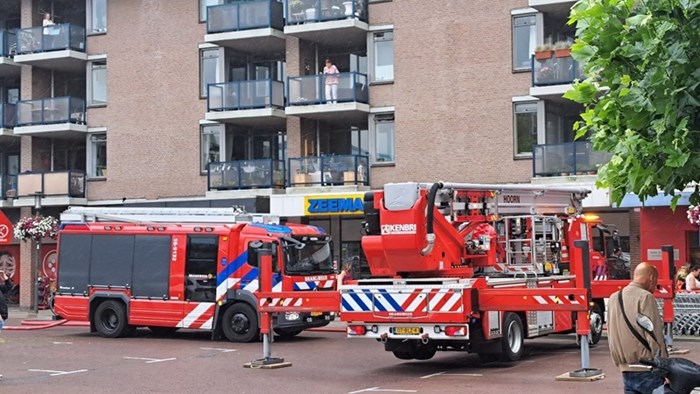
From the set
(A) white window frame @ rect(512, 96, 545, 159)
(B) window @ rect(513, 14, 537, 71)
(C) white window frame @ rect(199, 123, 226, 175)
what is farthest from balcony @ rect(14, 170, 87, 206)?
(B) window @ rect(513, 14, 537, 71)

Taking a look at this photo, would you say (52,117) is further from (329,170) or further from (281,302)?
(281,302)

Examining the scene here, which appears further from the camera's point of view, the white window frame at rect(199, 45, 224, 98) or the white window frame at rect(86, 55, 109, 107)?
the white window frame at rect(86, 55, 109, 107)

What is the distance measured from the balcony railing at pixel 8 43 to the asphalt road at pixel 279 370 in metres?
17.8

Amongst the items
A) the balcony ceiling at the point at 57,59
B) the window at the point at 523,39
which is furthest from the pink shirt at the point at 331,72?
the balcony ceiling at the point at 57,59

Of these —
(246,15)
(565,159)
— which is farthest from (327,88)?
(565,159)

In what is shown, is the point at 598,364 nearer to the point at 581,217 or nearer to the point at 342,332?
the point at 581,217

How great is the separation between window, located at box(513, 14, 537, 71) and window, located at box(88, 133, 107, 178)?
15.6 metres

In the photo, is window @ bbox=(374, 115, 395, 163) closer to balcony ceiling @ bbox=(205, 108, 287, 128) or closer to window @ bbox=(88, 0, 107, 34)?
balcony ceiling @ bbox=(205, 108, 287, 128)

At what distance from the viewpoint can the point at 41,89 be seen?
39.8 meters

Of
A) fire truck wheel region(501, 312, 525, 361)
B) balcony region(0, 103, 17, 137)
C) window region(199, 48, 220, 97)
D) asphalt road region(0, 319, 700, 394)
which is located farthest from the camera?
balcony region(0, 103, 17, 137)

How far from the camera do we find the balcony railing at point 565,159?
2945cm

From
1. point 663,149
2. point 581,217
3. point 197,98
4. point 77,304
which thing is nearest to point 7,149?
point 197,98

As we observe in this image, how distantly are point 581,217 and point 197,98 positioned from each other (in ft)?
59.6

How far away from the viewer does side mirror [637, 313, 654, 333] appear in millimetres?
9023
